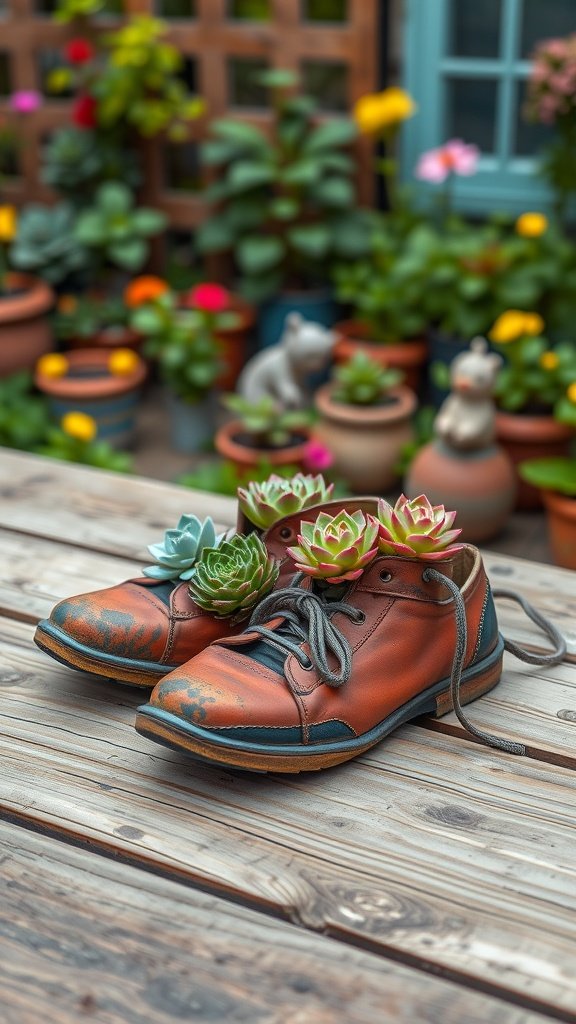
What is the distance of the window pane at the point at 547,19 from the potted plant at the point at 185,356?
3.61ft

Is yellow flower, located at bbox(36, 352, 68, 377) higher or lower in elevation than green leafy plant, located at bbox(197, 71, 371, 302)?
lower

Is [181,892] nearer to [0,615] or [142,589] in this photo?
[142,589]

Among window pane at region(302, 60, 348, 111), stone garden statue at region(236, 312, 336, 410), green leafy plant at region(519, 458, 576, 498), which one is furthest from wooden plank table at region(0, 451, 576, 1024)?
window pane at region(302, 60, 348, 111)

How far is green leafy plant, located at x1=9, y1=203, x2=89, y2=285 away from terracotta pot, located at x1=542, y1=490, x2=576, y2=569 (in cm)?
163

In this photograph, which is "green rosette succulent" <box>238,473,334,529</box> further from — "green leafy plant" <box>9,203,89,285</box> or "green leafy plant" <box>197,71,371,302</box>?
"green leafy plant" <box>9,203,89,285</box>

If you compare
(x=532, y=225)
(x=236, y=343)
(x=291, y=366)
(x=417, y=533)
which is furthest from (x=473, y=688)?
(x=236, y=343)

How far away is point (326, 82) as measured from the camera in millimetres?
3223

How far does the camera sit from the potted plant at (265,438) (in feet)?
8.64

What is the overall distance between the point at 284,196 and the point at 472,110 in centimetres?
56

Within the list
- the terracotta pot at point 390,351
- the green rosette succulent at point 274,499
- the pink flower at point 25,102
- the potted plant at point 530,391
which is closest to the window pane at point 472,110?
the terracotta pot at point 390,351

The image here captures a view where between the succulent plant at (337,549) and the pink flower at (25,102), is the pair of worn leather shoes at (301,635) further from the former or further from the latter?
the pink flower at (25,102)

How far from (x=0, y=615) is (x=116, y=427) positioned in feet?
5.78

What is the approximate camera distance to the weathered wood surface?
2.65 feet

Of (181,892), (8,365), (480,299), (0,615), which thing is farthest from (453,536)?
(8,365)
